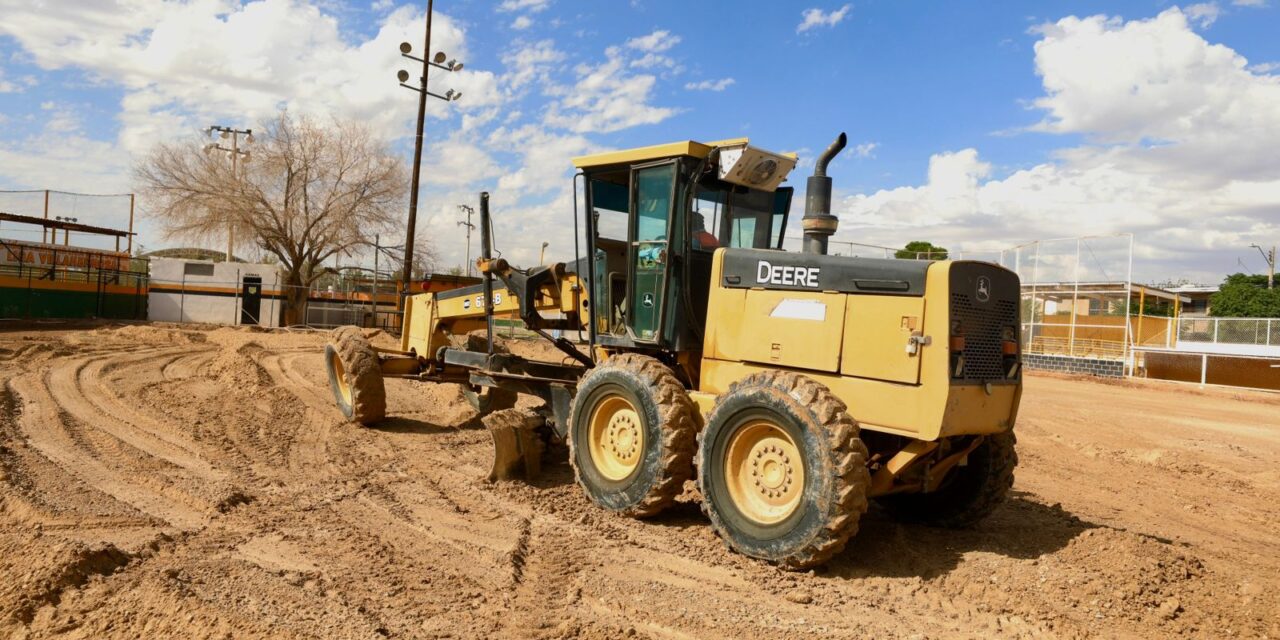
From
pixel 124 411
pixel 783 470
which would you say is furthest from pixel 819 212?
pixel 124 411

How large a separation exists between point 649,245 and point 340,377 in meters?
5.68

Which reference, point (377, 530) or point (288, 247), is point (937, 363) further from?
point (288, 247)

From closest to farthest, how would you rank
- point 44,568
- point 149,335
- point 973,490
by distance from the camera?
point 44,568 → point 973,490 → point 149,335

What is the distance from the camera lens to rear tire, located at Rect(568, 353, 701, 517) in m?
6.27

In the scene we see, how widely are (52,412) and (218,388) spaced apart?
268cm

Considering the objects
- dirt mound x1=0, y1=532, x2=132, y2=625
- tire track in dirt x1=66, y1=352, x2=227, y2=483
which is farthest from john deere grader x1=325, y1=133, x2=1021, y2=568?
dirt mound x1=0, y1=532, x2=132, y2=625

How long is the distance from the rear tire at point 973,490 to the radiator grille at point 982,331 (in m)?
0.81

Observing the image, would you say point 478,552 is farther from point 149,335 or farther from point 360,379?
point 149,335

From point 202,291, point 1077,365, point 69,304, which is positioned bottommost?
point 69,304

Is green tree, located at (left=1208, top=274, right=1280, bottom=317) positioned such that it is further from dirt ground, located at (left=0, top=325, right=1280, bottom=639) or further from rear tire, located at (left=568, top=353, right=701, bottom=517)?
rear tire, located at (left=568, top=353, right=701, bottom=517)

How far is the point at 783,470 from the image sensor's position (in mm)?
5586

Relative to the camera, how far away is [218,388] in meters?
12.8

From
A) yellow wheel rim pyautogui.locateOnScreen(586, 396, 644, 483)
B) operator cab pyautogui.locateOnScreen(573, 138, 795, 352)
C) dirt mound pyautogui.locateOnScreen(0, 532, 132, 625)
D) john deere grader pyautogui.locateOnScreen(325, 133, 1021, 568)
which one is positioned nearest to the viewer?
dirt mound pyautogui.locateOnScreen(0, 532, 132, 625)

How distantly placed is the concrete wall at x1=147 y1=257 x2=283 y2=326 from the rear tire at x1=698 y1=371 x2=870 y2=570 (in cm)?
3044
